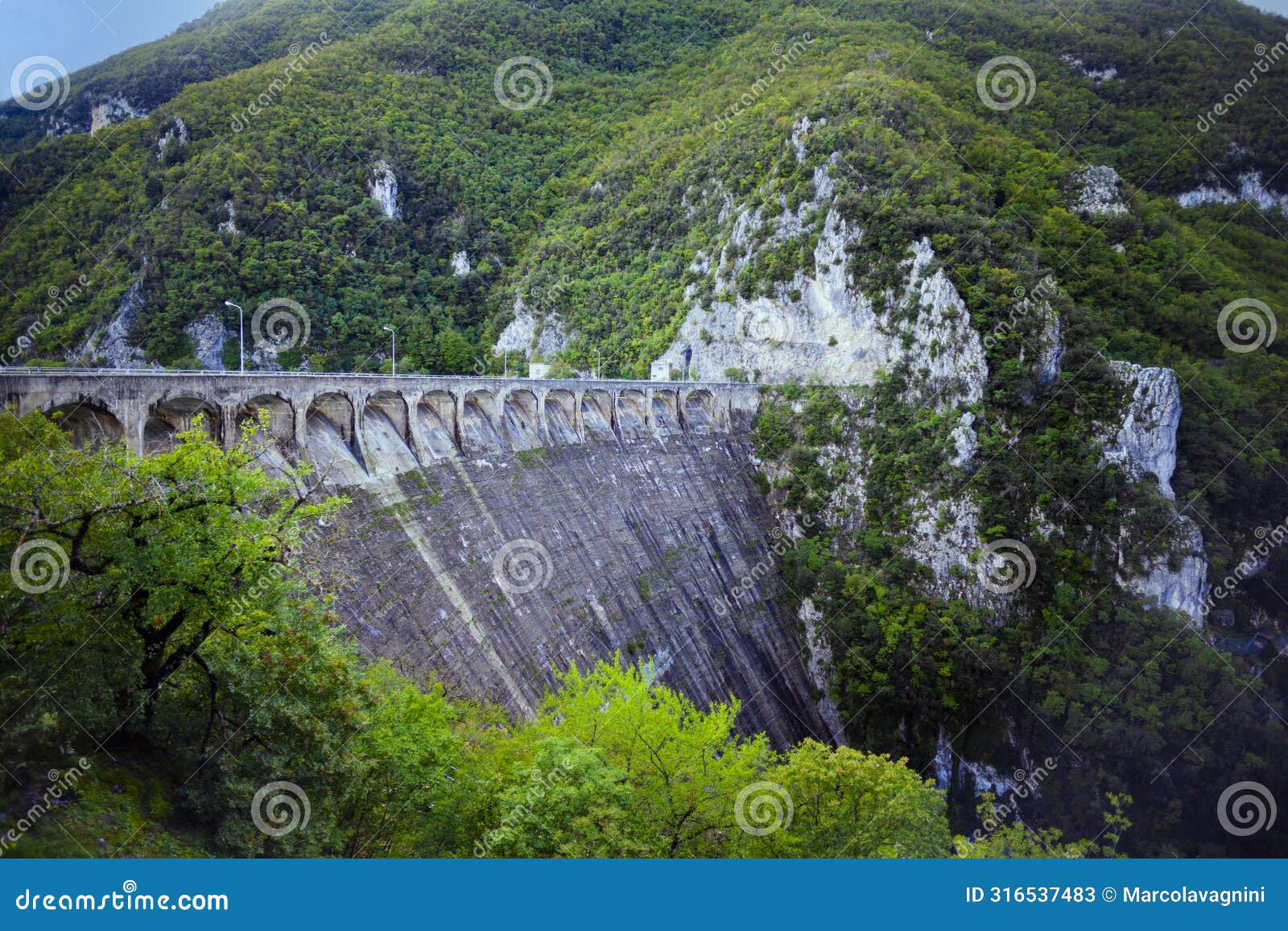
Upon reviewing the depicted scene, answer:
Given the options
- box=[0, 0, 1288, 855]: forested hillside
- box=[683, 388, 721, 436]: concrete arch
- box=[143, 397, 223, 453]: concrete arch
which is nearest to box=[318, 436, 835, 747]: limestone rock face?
box=[683, 388, 721, 436]: concrete arch

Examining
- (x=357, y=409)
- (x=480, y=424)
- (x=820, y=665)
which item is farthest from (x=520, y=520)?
(x=820, y=665)

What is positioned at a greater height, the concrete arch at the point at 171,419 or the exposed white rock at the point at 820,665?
the concrete arch at the point at 171,419

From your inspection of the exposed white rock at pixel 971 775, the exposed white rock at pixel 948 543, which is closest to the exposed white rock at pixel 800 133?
the exposed white rock at pixel 948 543

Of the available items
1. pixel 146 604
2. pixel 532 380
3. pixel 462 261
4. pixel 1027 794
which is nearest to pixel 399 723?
pixel 146 604

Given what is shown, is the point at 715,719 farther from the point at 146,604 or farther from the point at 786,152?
the point at 786,152

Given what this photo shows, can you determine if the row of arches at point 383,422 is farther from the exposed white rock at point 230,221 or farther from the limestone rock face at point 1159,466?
the exposed white rock at point 230,221

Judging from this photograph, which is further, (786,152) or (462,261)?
(462,261)

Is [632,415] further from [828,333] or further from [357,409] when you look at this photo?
[357,409]
